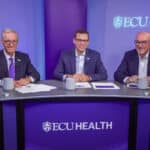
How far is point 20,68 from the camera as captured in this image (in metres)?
3.17

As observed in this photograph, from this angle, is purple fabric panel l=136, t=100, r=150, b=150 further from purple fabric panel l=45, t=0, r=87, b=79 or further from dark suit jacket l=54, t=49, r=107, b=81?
purple fabric panel l=45, t=0, r=87, b=79

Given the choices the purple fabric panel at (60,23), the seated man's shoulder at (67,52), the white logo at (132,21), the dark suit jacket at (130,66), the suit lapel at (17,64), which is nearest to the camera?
the suit lapel at (17,64)

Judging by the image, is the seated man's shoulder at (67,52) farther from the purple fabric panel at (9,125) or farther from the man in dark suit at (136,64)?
the purple fabric panel at (9,125)

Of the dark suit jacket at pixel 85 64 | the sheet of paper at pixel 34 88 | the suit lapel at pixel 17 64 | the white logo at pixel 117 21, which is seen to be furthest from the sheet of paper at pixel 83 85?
the white logo at pixel 117 21

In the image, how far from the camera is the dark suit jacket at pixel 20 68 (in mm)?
3095

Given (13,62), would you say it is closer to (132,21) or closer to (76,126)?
(76,126)

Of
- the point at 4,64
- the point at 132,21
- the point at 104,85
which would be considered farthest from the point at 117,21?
the point at 4,64

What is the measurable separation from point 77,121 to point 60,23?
4.75 feet

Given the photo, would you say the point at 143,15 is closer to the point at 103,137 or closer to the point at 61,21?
the point at 61,21

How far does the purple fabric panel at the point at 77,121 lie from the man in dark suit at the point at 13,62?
537mm

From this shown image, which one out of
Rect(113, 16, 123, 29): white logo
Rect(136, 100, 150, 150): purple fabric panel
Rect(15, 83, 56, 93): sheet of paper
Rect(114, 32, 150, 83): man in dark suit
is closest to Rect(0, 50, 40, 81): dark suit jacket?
Rect(15, 83, 56, 93): sheet of paper

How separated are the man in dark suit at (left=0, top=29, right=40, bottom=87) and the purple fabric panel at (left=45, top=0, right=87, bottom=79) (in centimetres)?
48

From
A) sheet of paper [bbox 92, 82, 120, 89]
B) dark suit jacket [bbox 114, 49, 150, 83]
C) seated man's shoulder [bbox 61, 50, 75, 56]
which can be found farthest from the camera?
seated man's shoulder [bbox 61, 50, 75, 56]

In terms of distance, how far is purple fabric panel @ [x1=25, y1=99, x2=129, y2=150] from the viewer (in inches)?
98.0
